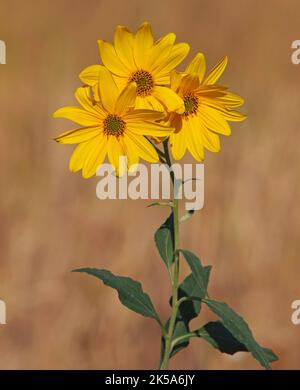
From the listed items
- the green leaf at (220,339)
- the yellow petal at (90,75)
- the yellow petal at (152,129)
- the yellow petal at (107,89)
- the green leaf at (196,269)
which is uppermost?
the yellow petal at (90,75)

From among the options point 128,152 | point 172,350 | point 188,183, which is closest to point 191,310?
point 172,350

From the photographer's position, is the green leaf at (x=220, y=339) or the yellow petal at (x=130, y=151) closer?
the yellow petal at (x=130, y=151)

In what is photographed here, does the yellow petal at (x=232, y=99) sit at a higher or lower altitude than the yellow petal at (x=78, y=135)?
higher

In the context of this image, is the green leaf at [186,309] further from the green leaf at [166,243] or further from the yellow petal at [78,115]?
the yellow petal at [78,115]

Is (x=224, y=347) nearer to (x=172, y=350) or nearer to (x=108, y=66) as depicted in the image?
(x=172, y=350)

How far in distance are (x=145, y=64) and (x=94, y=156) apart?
12 centimetres

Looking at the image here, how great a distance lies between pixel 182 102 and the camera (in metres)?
0.88

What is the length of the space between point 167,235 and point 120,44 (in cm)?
26

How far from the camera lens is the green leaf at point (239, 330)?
0.92 meters

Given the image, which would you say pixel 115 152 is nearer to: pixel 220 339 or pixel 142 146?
pixel 142 146

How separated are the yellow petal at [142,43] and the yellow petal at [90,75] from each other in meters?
0.05

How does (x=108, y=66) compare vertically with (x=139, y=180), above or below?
above

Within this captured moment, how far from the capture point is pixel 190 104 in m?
0.93

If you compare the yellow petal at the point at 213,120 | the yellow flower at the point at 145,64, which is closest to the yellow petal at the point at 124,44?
the yellow flower at the point at 145,64
